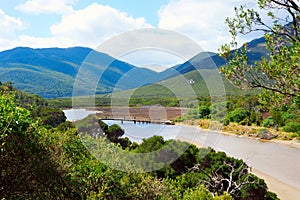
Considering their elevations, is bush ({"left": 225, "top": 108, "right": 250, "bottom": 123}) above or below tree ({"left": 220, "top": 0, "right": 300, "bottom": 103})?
below

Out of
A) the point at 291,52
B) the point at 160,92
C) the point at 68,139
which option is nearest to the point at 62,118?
the point at 68,139

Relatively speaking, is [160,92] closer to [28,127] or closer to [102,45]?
[102,45]

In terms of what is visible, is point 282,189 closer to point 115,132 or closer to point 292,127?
point 115,132

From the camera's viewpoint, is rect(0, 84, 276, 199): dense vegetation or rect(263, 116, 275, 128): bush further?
rect(263, 116, 275, 128): bush

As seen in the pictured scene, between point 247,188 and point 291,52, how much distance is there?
6.98 m

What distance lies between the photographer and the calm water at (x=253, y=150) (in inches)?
715

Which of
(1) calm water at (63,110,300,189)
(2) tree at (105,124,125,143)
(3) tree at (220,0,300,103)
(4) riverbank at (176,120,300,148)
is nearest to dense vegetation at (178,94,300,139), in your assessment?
(4) riverbank at (176,120,300,148)

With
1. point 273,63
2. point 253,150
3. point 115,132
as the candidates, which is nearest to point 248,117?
point 253,150

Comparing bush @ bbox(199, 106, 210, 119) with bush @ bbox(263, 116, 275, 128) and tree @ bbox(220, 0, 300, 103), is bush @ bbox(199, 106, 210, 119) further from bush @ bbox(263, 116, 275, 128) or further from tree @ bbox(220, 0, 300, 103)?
tree @ bbox(220, 0, 300, 103)

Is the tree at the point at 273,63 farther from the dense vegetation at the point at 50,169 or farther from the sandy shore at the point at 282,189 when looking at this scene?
the sandy shore at the point at 282,189

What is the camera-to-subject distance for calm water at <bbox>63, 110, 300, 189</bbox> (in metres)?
18.2

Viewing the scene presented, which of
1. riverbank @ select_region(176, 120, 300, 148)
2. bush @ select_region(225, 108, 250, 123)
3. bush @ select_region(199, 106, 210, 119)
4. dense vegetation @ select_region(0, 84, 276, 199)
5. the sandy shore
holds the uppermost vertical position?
dense vegetation @ select_region(0, 84, 276, 199)

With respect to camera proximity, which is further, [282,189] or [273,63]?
[282,189]

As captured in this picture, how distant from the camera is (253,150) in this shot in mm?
27016
